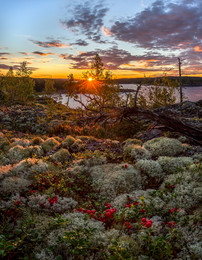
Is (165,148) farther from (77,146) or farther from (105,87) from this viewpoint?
(105,87)

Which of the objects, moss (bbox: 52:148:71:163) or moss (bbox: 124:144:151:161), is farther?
moss (bbox: 52:148:71:163)

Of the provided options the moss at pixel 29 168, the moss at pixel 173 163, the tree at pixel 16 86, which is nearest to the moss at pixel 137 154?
the moss at pixel 173 163

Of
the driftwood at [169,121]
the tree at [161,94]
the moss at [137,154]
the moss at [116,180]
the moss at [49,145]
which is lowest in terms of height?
the moss at [116,180]

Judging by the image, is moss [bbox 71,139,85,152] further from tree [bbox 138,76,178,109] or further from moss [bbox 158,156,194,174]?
tree [bbox 138,76,178,109]

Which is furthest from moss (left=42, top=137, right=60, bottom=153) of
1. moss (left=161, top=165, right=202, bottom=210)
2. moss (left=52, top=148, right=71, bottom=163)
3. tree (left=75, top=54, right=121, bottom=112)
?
tree (left=75, top=54, right=121, bottom=112)

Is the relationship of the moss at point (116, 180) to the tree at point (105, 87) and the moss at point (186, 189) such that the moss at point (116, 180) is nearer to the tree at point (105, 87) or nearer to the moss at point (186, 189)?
the moss at point (186, 189)

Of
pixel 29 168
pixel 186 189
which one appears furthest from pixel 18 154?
pixel 186 189

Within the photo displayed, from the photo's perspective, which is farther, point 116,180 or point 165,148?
point 165,148

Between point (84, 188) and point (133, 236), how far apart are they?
8.48 feet

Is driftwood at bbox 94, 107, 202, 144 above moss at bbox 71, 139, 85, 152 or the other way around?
above

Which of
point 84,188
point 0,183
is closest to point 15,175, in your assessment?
point 0,183

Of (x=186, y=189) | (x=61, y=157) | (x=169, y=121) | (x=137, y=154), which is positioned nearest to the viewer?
(x=186, y=189)

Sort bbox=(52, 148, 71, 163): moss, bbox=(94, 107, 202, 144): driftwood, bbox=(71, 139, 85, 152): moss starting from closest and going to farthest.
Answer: bbox=(94, 107, 202, 144): driftwood, bbox=(52, 148, 71, 163): moss, bbox=(71, 139, 85, 152): moss

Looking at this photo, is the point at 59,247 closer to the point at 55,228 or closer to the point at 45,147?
the point at 55,228
